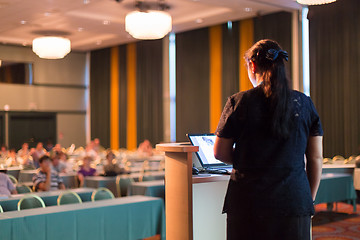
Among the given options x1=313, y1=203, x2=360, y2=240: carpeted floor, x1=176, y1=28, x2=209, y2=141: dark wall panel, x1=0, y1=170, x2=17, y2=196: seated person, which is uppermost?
x1=176, y1=28, x2=209, y2=141: dark wall panel

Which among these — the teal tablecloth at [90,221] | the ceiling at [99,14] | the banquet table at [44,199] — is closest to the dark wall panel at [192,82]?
the ceiling at [99,14]

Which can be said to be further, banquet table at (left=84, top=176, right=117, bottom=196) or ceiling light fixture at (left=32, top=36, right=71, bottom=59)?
ceiling light fixture at (left=32, top=36, right=71, bottom=59)

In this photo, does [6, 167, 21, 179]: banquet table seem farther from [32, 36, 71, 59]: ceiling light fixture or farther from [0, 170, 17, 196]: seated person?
[0, 170, 17, 196]: seated person

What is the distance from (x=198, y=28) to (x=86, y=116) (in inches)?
286

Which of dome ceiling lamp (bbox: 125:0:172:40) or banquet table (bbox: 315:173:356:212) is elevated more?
dome ceiling lamp (bbox: 125:0:172:40)

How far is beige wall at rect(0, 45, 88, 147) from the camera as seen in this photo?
19641 mm

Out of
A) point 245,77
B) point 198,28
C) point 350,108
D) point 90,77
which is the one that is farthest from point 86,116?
point 350,108

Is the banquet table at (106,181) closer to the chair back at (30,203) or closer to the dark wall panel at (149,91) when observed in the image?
the chair back at (30,203)

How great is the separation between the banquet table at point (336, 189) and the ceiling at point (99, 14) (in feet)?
19.7

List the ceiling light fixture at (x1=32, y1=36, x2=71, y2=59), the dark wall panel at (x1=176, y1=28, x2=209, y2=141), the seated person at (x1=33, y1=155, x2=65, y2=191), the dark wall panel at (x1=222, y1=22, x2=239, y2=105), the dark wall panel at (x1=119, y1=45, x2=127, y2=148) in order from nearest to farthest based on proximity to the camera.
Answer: the seated person at (x1=33, y1=155, x2=65, y2=191), the ceiling light fixture at (x1=32, y1=36, x2=71, y2=59), the dark wall panel at (x1=222, y1=22, x2=239, y2=105), the dark wall panel at (x1=176, y1=28, x2=209, y2=141), the dark wall panel at (x1=119, y1=45, x2=127, y2=148)

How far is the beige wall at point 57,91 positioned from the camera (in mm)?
19641

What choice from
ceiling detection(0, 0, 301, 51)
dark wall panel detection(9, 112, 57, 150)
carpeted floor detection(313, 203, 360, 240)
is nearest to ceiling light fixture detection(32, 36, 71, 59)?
ceiling detection(0, 0, 301, 51)

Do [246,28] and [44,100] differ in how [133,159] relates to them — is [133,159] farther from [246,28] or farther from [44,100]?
[44,100]

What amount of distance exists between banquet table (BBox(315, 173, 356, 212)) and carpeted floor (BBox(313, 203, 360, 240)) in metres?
0.28
